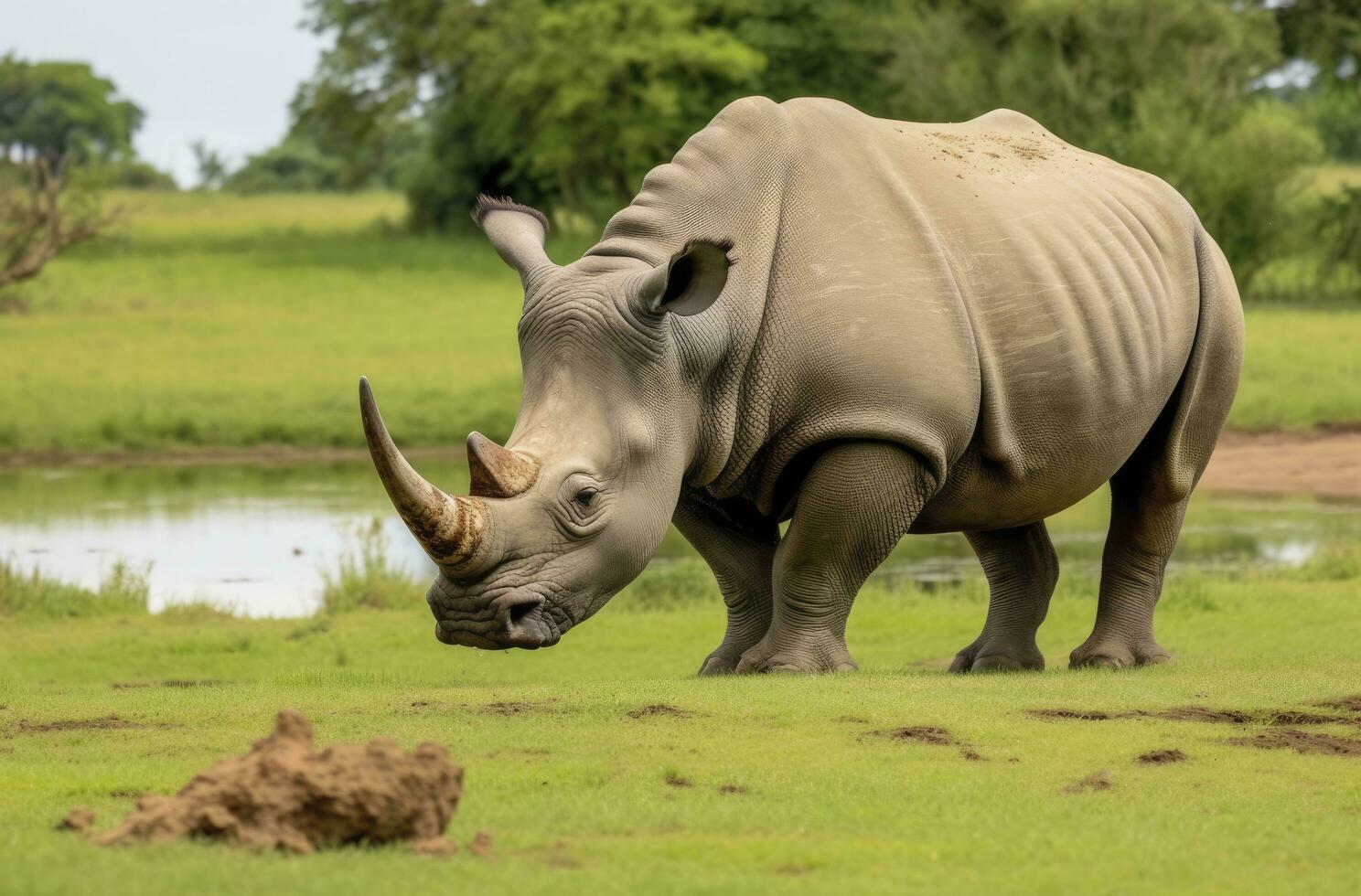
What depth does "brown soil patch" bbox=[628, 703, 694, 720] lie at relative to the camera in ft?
23.5

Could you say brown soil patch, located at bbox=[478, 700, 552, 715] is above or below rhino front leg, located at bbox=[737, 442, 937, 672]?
below

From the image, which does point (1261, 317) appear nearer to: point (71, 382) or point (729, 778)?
point (71, 382)

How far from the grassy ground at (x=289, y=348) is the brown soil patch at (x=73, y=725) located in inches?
663

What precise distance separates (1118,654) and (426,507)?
12.9ft

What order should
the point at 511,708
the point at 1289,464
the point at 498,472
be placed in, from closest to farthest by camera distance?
1. the point at 498,472
2. the point at 511,708
3. the point at 1289,464

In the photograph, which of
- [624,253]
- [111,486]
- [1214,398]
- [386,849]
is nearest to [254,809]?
[386,849]

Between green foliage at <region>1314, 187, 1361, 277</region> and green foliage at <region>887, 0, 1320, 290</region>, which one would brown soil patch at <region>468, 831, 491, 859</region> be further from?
green foliage at <region>1314, 187, 1361, 277</region>

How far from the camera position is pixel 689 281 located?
8172 mm

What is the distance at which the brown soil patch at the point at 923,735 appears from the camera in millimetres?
6766

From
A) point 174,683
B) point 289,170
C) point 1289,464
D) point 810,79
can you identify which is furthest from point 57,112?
point 174,683

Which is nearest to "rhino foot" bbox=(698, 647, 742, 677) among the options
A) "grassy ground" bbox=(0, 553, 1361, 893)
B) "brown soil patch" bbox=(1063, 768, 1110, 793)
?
"grassy ground" bbox=(0, 553, 1361, 893)

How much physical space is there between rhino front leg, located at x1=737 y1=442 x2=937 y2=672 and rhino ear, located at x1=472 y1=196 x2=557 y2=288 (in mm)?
1324

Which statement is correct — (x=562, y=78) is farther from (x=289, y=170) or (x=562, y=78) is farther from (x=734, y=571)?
(x=289, y=170)

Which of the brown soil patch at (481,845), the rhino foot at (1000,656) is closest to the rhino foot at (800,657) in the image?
the rhino foot at (1000,656)
